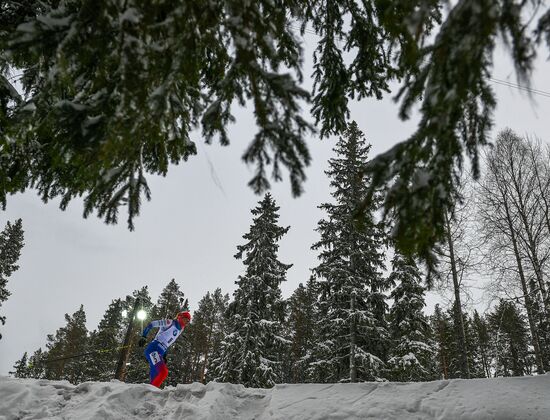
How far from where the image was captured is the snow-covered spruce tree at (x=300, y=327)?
109 ft

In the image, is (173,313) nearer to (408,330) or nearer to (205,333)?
(205,333)

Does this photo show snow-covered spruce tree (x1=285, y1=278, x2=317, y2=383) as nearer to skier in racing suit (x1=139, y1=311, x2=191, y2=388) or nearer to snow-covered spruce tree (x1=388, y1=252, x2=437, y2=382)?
snow-covered spruce tree (x1=388, y1=252, x2=437, y2=382)

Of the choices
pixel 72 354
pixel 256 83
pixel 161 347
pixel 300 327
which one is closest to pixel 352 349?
pixel 161 347

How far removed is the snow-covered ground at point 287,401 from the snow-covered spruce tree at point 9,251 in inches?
1029

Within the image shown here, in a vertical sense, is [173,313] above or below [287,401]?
above

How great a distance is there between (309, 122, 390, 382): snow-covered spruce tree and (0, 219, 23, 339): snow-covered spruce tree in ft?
81.0

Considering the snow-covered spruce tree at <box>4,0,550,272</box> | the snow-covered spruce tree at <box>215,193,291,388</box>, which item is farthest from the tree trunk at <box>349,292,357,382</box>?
Answer: the snow-covered spruce tree at <box>4,0,550,272</box>

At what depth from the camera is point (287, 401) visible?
5.25m

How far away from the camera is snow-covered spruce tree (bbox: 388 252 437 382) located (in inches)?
611

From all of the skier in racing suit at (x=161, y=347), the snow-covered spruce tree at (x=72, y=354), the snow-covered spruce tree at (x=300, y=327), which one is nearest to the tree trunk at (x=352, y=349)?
the skier in racing suit at (x=161, y=347)

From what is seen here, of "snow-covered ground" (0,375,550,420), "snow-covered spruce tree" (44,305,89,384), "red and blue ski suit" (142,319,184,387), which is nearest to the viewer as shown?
"snow-covered ground" (0,375,550,420)

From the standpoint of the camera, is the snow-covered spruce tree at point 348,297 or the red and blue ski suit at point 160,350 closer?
the red and blue ski suit at point 160,350

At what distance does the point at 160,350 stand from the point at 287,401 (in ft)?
15.5

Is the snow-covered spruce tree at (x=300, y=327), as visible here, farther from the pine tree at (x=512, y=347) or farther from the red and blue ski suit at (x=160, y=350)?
the red and blue ski suit at (x=160, y=350)
